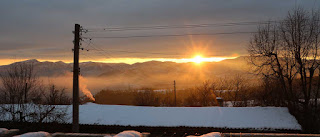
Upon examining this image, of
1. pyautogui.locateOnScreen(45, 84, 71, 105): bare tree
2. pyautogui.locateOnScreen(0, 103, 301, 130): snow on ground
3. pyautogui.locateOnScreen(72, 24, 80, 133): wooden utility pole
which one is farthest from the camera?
pyautogui.locateOnScreen(45, 84, 71, 105): bare tree

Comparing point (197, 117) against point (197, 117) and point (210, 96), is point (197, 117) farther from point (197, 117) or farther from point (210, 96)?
point (210, 96)

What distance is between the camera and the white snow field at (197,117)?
23250mm

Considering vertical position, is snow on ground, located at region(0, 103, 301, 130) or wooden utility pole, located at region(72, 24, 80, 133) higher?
wooden utility pole, located at region(72, 24, 80, 133)

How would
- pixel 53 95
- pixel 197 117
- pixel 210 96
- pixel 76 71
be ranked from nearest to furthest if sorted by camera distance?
pixel 76 71, pixel 197 117, pixel 53 95, pixel 210 96

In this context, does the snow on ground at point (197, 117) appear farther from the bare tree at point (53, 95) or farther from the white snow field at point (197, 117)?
the bare tree at point (53, 95)

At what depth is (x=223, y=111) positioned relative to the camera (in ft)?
84.1

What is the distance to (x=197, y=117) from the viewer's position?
25.0 meters

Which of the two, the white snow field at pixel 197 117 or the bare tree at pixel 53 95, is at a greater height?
the bare tree at pixel 53 95

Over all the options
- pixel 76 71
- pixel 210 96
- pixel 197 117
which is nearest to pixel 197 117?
pixel 197 117

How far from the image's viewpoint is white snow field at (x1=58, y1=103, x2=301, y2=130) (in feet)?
76.3

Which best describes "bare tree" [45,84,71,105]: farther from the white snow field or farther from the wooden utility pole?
the wooden utility pole

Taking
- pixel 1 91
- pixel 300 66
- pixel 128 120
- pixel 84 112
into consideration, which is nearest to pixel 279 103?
pixel 300 66

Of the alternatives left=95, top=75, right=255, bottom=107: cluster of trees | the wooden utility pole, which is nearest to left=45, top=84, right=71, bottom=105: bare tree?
the wooden utility pole

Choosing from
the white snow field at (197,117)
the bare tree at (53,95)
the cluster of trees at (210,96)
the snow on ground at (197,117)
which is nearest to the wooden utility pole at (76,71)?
the snow on ground at (197,117)
